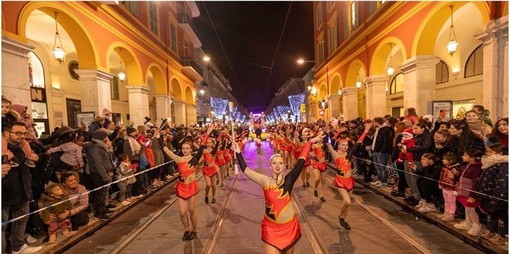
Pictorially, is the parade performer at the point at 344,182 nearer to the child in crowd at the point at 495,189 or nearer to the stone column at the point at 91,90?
the child in crowd at the point at 495,189

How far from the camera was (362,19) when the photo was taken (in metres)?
17.7

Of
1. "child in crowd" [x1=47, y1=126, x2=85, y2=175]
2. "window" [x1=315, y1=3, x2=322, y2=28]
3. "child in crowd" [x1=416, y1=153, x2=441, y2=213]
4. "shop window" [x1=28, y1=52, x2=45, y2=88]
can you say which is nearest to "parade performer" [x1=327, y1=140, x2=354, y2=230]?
"child in crowd" [x1=416, y1=153, x2=441, y2=213]

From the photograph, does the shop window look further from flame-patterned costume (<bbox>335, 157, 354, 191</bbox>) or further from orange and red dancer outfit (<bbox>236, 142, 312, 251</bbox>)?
orange and red dancer outfit (<bbox>236, 142, 312, 251</bbox>)

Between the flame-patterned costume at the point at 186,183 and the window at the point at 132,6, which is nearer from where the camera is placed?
the flame-patterned costume at the point at 186,183

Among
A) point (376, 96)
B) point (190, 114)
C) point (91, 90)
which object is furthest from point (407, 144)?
point (190, 114)

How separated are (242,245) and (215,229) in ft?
3.56

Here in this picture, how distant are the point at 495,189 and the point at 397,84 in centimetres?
1899

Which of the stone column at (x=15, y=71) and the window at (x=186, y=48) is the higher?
the window at (x=186, y=48)

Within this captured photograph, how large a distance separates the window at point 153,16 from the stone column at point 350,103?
14.0 meters

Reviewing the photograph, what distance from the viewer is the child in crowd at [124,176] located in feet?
26.2

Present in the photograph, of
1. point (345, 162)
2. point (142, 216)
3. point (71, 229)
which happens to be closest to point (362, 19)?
point (345, 162)

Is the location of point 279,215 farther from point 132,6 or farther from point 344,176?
point 132,6

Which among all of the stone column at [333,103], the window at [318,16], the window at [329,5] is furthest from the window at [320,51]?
the stone column at [333,103]

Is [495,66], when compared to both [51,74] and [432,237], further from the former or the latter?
[51,74]
